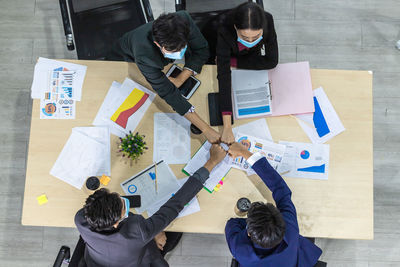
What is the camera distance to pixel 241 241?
5.24 ft

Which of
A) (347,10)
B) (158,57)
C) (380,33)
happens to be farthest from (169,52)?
(380,33)

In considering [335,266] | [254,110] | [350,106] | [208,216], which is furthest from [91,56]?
[335,266]

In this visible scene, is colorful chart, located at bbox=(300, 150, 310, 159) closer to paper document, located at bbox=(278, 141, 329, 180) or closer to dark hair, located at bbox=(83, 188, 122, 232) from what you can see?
paper document, located at bbox=(278, 141, 329, 180)

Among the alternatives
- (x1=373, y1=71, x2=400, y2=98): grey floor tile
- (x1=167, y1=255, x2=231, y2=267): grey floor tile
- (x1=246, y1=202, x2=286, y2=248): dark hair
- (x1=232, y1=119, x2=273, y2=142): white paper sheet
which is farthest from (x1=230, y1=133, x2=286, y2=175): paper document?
(x1=373, y1=71, x2=400, y2=98): grey floor tile

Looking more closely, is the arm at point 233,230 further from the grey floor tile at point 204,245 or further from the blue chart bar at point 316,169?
the grey floor tile at point 204,245

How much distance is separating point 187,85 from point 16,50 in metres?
1.81

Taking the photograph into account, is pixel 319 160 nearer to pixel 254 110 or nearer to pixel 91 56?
pixel 254 110

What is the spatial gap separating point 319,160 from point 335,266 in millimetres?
1212

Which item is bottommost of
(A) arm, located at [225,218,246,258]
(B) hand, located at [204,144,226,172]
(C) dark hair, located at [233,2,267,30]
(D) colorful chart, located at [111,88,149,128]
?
(A) arm, located at [225,218,246,258]

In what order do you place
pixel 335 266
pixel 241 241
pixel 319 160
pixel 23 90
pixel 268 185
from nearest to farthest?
pixel 241 241 → pixel 268 185 → pixel 319 160 → pixel 335 266 → pixel 23 90

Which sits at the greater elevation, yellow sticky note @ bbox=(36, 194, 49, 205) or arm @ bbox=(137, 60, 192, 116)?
arm @ bbox=(137, 60, 192, 116)

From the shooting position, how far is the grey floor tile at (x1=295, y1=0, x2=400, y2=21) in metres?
2.86

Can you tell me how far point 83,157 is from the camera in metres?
1.85

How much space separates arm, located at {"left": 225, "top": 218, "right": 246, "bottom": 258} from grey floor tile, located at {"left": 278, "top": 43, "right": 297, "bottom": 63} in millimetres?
1640
